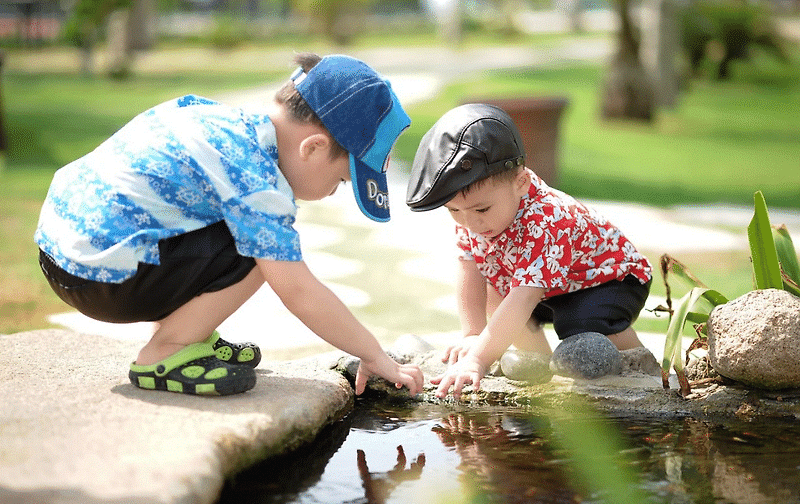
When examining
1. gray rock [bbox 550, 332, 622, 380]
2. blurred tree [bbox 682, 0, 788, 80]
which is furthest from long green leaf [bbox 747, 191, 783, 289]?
blurred tree [bbox 682, 0, 788, 80]

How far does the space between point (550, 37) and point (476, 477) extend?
31719mm

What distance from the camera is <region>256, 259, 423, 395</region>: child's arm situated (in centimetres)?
240

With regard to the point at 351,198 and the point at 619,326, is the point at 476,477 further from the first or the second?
the point at 351,198

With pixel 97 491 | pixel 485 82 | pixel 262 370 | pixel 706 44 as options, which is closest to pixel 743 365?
pixel 262 370

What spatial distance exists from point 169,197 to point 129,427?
2.03ft

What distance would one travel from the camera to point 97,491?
1.79 m

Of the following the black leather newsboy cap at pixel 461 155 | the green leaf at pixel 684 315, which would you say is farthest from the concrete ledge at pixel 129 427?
the green leaf at pixel 684 315

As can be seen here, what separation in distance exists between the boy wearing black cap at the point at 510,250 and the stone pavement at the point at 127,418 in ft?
1.44

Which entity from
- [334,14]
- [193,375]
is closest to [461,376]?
[193,375]

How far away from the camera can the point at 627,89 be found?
1267 centimetres

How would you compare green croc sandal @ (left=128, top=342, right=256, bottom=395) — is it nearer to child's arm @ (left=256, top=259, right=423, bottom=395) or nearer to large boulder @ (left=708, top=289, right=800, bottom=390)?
child's arm @ (left=256, top=259, right=423, bottom=395)

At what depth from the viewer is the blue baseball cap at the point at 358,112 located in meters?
2.52

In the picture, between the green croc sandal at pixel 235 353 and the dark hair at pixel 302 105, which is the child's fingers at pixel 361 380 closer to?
the green croc sandal at pixel 235 353

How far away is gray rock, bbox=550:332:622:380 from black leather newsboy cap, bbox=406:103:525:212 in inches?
22.0
